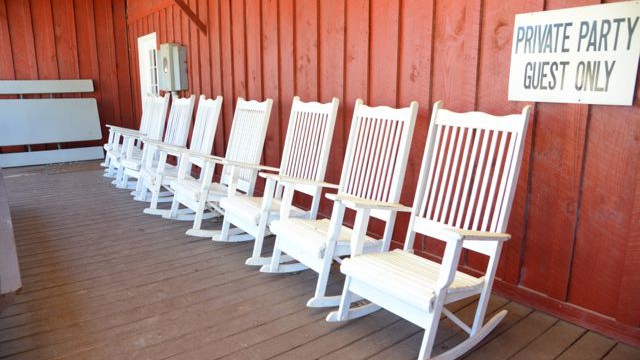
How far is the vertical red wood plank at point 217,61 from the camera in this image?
15.3 feet

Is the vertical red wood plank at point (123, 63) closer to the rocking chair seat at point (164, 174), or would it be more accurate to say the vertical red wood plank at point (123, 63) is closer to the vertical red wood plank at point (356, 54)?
the rocking chair seat at point (164, 174)

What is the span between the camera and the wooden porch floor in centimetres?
196

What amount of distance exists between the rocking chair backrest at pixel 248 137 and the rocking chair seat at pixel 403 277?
151 cm

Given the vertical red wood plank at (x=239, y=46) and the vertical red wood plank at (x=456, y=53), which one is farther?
the vertical red wood plank at (x=239, y=46)

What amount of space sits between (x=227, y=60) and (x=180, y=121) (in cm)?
78

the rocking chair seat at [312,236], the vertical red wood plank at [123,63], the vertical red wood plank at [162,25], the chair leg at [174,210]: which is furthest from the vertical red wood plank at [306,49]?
the vertical red wood plank at [123,63]

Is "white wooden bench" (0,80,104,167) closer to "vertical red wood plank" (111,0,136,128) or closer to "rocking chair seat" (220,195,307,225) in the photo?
"vertical red wood plank" (111,0,136,128)

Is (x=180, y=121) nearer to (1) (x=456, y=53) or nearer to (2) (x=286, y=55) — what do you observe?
(2) (x=286, y=55)

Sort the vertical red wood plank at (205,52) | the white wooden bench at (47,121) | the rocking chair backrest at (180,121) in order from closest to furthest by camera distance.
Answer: the rocking chair backrest at (180,121) → the vertical red wood plank at (205,52) → the white wooden bench at (47,121)

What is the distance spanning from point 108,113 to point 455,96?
653 centimetres

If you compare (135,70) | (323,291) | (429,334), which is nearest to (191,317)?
(323,291)

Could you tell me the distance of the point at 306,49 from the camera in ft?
11.5

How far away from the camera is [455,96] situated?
2.50 m

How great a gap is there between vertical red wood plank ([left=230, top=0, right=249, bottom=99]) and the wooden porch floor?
1726 millimetres
